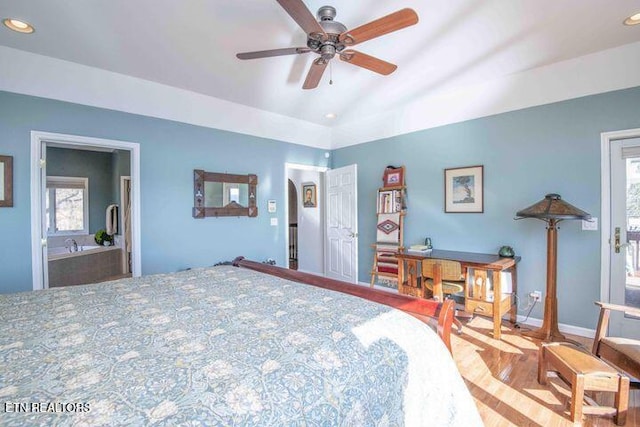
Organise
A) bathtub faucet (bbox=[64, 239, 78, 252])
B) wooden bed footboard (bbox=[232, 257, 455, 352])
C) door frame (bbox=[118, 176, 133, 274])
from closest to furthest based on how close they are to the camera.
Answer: wooden bed footboard (bbox=[232, 257, 455, 352]), bathtub faucet (bbox=[64, 239, 78, 252]), door frame (bbox=[118, 176, 133, 274])

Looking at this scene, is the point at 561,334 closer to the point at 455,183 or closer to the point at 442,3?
the point at 455,183

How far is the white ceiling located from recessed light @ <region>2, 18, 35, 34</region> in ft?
0.17

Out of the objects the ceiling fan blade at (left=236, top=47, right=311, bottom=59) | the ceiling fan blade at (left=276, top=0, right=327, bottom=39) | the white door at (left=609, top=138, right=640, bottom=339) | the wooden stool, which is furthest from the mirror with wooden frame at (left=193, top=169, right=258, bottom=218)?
the white door at (left=609, top=138, right=640, bottom=339)

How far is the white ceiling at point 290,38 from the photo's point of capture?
211cm

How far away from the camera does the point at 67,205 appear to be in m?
5.73

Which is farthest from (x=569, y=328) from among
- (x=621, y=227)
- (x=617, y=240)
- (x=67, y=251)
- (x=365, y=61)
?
(x=67, y=251)

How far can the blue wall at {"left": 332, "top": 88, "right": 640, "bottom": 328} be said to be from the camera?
2.88 meters

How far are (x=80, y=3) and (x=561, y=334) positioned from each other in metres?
4.82

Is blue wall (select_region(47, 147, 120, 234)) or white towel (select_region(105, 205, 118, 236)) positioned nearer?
blue wall (select_region(47, 147, 120, 234))

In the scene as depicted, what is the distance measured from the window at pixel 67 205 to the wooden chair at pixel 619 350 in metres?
7.56

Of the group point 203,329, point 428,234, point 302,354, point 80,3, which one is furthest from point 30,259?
point 428,234

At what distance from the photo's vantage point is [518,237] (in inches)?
129

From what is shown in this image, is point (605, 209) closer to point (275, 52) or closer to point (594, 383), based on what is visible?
point (594, 383)

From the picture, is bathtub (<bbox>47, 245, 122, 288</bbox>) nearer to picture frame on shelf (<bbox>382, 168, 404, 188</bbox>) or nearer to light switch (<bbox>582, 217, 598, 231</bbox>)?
picture frame on shelf (<bbox>382, 168, 404, 188</bbox>)
